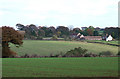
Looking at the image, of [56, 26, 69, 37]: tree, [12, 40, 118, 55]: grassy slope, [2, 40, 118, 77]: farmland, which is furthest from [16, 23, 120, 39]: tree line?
[2, 40, 118, 77]: farmland

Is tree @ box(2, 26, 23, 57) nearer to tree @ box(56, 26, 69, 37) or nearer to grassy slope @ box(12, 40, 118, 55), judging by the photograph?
grassy slope @ box(12, 40, 118, 55)

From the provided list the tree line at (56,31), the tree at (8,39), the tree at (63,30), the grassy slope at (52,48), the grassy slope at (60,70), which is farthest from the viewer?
the tree at (63,30)

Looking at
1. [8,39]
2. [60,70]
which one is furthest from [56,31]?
[60,70]

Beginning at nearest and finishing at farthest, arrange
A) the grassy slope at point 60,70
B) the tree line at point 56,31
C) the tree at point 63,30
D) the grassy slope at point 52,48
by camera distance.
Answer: the grassy slope at point 60,70 → the grassy slope at point 52,48 → the tree line at point 56,31 → the tree at point 63,30

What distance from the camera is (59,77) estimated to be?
54.7ft

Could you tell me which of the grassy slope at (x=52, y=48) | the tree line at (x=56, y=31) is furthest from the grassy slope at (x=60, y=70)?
the tree line at (x=56, y=31)

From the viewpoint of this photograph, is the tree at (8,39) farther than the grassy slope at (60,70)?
Yes

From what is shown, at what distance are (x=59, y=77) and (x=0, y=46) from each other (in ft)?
105

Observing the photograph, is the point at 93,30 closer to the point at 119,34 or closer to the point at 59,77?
the point at 119,34

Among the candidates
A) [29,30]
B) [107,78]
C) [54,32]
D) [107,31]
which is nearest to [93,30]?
[107,31]

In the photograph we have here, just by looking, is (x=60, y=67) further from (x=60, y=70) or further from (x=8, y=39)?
(x=8, y=39)

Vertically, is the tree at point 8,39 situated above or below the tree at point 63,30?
below

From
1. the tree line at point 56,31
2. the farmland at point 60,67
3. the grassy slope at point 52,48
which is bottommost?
the farmland at point 60,67

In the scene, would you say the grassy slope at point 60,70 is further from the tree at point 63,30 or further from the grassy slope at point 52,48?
the tree at point 63,30
